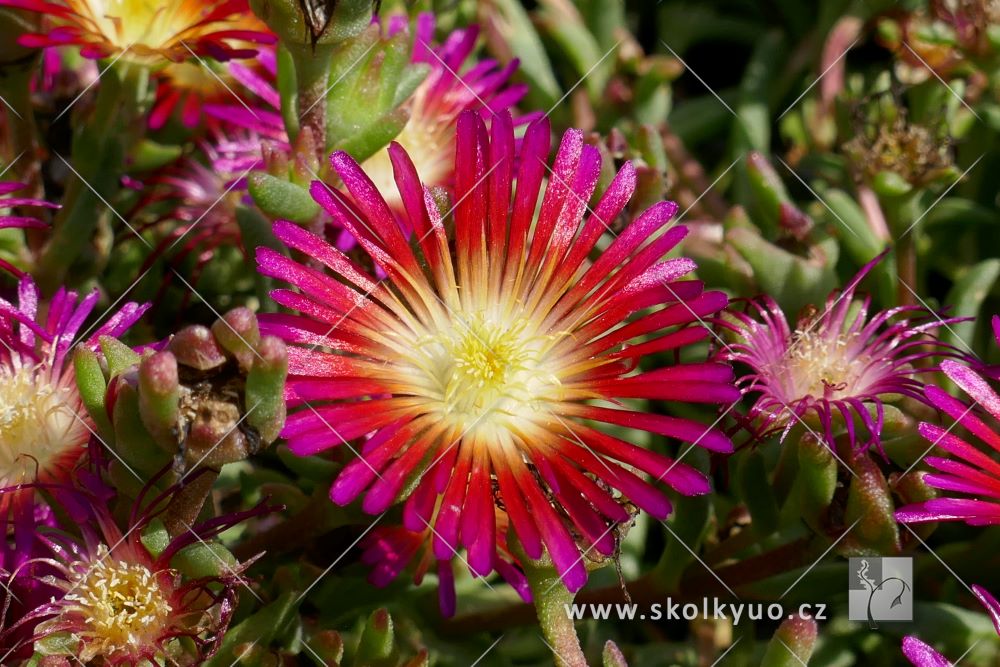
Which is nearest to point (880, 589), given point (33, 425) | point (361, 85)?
point (361, 85)

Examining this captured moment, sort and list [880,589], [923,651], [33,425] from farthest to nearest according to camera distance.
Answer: [880,589]
[33,425]
[923,651]

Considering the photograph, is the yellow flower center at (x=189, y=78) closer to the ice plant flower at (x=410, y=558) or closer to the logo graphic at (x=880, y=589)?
the ice plant flower at (x=410, y=558)

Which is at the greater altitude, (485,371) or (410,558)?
(485,371)

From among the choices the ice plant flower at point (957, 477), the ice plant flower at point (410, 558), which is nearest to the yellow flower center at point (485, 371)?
the ice plant flower at point (410, 558)

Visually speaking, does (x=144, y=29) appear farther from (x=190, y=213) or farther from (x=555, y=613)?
(x=555, y=613)

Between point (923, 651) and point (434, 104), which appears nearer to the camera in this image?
point (923, 651)

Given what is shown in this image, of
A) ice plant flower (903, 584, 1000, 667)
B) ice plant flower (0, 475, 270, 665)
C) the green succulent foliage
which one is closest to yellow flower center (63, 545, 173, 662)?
ice plant flower (0, 475, 270, 665)

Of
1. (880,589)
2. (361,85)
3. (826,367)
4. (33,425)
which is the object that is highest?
(361,85)

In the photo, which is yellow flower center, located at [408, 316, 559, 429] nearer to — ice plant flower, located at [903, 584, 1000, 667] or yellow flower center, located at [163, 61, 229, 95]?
→ ice plant flower, located at [903, 584, 1000, 667]
